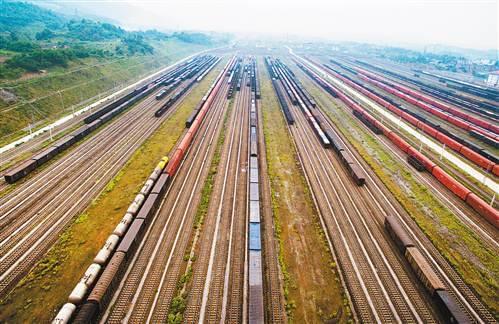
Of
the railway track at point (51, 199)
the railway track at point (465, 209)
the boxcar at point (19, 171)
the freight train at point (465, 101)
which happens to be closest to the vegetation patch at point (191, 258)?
the railway track at point (51, 199)

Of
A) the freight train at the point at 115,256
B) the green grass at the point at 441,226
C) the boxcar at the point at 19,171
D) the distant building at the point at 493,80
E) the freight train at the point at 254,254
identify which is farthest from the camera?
the distant building at the point at 493,80

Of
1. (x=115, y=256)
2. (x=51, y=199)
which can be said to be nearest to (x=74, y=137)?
(x=51, y=199)

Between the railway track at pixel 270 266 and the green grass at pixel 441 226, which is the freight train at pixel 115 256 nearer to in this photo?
the railway track at pixel 270 266

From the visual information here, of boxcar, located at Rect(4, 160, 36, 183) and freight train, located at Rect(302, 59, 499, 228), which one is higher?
boxcar, located at Rect(4, 160, 36, 183)

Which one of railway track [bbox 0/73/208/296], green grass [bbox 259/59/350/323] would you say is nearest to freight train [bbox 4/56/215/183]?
railway track [bbox 0/73/208/296]

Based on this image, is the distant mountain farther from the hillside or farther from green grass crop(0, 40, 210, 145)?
green grass crop(0, 40, 210, 145)

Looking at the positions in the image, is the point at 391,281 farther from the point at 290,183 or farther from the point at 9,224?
the point at 9,224

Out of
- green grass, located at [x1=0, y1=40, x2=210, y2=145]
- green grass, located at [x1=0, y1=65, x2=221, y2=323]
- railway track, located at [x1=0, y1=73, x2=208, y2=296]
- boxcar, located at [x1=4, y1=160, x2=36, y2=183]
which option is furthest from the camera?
green grass, located at [x1=0, y1=40, x2=210, y2=145]
